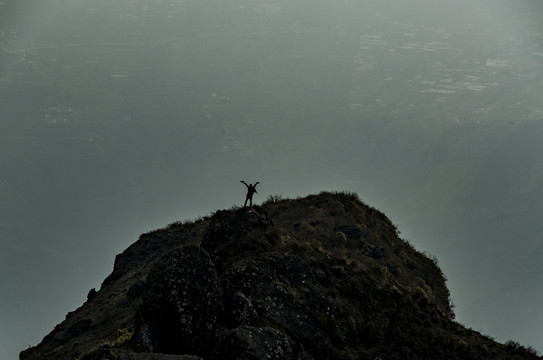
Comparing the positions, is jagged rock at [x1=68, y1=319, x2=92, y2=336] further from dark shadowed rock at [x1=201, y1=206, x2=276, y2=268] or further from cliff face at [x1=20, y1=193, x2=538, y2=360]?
dark shadowed rock at [x1=201, y1=206, x2=276, y2=268]

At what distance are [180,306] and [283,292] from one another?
19.3 feet

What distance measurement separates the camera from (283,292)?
22.6 m

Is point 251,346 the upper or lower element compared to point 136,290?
lower

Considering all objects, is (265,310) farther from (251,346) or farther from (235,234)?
(235,234)

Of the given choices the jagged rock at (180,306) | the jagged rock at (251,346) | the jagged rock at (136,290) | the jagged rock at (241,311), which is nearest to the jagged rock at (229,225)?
the jagged rock at (241,311)

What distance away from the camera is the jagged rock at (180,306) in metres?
18.4

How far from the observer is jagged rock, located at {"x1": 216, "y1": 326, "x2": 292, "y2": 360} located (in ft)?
56.0

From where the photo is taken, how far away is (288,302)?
2238 cm

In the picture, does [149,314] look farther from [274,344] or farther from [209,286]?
[274,344]

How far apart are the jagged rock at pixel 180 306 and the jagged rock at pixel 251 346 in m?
1.40

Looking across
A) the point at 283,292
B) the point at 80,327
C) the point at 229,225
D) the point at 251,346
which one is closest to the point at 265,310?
the point at 283,292

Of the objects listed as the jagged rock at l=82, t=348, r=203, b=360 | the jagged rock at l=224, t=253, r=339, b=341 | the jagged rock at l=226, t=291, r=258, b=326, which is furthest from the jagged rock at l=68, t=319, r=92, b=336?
the jagged rock at l=82, t=348, r=203, b=360

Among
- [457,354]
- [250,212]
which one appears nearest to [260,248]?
[250,212]

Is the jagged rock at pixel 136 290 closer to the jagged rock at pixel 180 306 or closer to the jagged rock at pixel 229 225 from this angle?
the jagged rock at pixel 229 225
